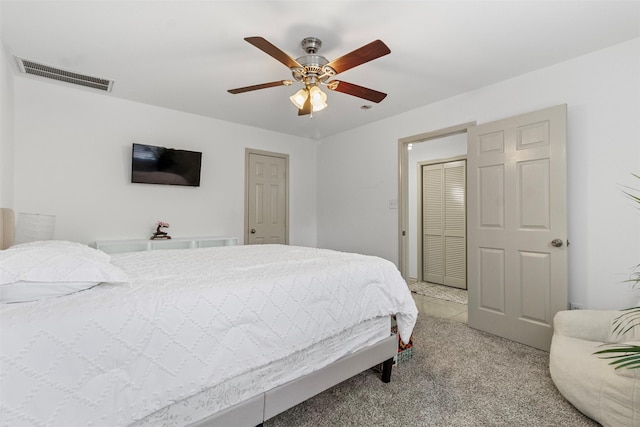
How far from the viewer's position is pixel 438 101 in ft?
11.7

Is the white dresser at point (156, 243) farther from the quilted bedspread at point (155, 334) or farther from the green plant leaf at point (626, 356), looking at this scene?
the green plant leaf at point (626, 356)

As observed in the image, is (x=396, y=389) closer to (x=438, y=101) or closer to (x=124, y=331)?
(x=124, y=331)

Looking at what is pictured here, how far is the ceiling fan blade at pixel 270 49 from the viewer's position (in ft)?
5.65

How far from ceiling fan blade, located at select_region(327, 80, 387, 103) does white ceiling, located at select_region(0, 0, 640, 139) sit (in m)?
0.33

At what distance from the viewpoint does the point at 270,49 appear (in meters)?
1.84

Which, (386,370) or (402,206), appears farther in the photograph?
(402,206)

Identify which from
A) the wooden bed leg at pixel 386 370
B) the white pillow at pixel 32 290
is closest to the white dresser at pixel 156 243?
the white pillow at pixel 32 290

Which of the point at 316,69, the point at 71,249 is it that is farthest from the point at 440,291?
the point at 71,249

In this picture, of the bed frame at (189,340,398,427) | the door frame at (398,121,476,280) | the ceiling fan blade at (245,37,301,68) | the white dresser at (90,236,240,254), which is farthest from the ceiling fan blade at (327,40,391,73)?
the white dresser at (90,236,240,254)

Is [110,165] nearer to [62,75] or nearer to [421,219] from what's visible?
[62,75]

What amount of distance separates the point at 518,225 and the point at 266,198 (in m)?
3.27

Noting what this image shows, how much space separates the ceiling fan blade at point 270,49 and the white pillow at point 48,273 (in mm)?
1353

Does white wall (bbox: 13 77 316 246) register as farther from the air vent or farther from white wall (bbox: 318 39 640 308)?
white wall (bbox: 318 39 640 308)

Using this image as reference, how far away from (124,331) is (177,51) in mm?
2290
